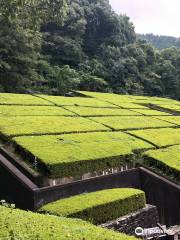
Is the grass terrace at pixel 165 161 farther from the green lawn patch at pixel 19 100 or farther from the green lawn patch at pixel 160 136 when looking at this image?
the green lawn patch at pixel 19 100

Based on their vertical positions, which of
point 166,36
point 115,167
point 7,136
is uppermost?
point 166,36

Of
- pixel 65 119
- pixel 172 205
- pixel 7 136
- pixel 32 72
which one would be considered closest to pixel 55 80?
pixel 32 72

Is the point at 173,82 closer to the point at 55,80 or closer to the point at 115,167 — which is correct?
the point at 55,80

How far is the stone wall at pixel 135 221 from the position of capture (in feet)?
27.1

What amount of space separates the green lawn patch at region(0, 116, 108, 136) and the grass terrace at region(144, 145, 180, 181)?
2.68m

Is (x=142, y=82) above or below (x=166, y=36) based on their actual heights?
below

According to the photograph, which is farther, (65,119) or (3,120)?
(65,119)

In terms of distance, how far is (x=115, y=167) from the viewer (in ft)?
34.4

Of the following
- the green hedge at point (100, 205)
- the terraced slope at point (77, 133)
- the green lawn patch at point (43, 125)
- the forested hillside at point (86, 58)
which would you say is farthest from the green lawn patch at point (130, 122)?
the forested hillside at point (86, 58)

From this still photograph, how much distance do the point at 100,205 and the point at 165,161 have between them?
11.6 ft

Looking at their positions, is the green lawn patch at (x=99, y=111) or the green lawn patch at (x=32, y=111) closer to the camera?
the green lawn patch at (x=32, y=111)

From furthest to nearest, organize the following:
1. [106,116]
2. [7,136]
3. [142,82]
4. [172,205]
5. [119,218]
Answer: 1. [142,82]
2. [106,116]
3. [7,136]
4. [172,205]
5. [119,218]

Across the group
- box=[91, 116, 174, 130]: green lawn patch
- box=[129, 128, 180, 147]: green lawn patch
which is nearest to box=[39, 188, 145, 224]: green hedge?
box=[129, 128, 180, 147]: green lawn patch

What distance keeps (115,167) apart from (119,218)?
2185 mm
